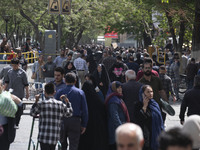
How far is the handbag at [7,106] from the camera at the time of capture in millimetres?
7207

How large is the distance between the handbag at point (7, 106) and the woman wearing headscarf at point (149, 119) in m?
1.83

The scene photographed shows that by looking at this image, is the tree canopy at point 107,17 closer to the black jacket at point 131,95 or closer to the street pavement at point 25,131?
the street pavement at point 25,131

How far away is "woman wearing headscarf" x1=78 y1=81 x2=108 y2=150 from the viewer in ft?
26.6

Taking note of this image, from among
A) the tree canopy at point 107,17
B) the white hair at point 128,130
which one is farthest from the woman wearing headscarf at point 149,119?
the tree canopy at point 107,17

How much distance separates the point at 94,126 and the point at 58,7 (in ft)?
51.0

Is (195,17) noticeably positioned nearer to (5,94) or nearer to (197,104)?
(197,104)

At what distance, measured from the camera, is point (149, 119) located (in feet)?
25.6

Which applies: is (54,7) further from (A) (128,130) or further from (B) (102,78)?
(A) (128,130)

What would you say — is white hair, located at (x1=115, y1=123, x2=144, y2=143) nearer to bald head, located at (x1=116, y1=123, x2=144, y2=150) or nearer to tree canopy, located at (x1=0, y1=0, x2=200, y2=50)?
bald head, located at (x1=116, y1=123, x2=144, y2=150)

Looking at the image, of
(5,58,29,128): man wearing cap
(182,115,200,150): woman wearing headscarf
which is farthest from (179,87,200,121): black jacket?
(5,58,29,128): man wearing cap

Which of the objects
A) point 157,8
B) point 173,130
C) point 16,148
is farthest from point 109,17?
point 173,130

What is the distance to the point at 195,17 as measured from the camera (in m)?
23.0

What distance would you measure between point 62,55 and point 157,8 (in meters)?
6.75

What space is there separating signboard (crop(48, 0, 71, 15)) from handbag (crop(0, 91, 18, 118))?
52.7 feet
